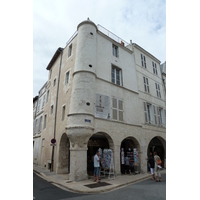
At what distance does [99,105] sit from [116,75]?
3.54 m

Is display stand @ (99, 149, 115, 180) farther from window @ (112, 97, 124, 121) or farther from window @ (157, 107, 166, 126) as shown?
window @ (157, 107, 166, 126)

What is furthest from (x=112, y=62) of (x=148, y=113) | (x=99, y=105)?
(x=148, y=113)

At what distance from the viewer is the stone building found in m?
8.80

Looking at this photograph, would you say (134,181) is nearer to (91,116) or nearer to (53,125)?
(91,116)

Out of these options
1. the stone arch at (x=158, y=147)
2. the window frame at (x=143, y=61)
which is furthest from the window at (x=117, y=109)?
the window frame at (x=143, y=61)

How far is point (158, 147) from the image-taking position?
14930 millimetres

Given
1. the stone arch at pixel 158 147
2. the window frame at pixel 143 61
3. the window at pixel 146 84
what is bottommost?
the stone arch at pixel 158 147

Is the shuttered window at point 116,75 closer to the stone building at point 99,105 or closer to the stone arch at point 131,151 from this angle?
the stone building at point 99,105

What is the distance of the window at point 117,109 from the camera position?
1064 cm

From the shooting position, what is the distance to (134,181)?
8164mm

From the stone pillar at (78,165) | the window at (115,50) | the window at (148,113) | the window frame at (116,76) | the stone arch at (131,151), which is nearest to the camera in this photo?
the stone pillar at (78,165)

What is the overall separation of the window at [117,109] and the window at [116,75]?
161 cm

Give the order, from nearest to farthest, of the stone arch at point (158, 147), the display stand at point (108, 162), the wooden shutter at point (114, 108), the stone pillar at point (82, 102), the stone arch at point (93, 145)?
the stone pillar at point (82, 102) → the display stand at point (108, 162) → the wooden shutter at point (114, 108) → the stone arch at point (93, 145) → the stone arch at point (158, 147)

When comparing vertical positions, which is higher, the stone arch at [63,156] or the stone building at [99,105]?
the stone building at [99,105]
